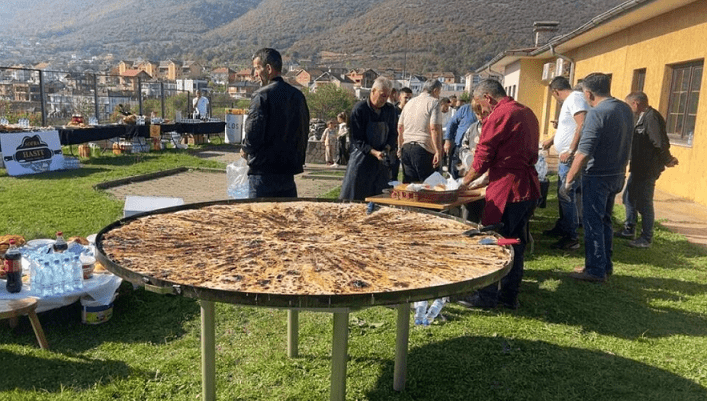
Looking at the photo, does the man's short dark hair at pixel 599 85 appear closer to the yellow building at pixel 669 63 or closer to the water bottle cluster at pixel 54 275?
the water bottle cluster at pixel 54 275

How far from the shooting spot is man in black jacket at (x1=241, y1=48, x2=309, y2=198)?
14.5ft

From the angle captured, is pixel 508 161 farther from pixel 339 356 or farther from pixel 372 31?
pixel 372 31

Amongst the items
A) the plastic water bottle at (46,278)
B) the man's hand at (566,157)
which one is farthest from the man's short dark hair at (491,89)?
the plastic water bottle at (46,278)

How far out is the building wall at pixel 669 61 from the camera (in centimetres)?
917

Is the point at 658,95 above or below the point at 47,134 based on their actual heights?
above

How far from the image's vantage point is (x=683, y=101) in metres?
10.3

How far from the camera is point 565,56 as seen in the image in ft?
60.3

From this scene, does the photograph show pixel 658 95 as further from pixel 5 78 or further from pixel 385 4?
pixel 385 4

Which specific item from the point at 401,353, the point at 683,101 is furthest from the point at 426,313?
the point at 683,101

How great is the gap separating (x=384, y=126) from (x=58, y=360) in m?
3.60

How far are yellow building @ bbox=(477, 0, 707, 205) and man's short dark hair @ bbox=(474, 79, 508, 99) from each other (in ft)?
20.6

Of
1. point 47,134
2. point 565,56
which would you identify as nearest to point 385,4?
point 565,56

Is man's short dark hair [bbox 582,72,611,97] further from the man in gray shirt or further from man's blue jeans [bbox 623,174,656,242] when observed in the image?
man's blue jeans [bbox 623,174,656,242]

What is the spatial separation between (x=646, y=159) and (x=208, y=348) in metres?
5.59
